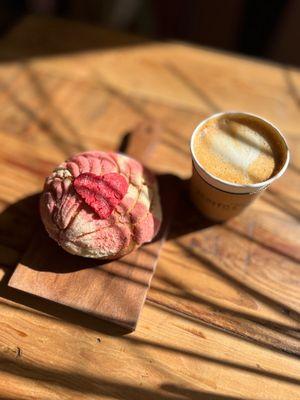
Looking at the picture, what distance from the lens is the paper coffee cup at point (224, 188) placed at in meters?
0.67

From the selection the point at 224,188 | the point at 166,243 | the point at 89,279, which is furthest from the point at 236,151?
the point at 89,279

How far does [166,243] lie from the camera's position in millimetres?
786

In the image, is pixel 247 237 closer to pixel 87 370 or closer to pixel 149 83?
pixel 87 370

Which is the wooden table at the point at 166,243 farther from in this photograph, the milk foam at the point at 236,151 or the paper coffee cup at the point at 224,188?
the milk foam at the point at 236,151

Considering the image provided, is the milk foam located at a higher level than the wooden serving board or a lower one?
higher

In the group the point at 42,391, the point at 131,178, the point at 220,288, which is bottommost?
the point at 42,391

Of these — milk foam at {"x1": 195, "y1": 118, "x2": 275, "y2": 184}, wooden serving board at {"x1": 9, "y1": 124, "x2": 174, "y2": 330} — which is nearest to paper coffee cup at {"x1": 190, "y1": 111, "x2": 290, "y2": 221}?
milk foam at {"x1": 195, "y1": 118, "x2": 275, "y2": 184}

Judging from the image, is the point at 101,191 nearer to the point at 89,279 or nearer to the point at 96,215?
the point at 96,215

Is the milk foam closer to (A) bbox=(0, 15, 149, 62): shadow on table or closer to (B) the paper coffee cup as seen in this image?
(B) the paper coffee cup

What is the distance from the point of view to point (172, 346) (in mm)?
675

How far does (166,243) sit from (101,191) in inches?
8.0

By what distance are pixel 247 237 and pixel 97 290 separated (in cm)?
33

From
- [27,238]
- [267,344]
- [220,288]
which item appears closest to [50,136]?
[27,238]

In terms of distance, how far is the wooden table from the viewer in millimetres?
648
